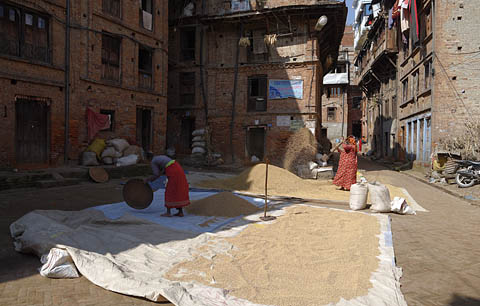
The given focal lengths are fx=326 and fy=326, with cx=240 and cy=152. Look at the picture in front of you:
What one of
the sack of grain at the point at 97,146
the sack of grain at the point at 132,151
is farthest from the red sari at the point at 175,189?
the sack of grain at the point at 132,151

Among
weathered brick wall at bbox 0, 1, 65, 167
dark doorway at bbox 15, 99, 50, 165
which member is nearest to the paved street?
weathered brick wall at bbox 0, 1, 65, 167

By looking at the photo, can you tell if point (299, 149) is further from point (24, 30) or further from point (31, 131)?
point (24, 30)

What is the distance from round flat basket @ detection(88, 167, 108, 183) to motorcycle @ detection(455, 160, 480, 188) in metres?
12.4

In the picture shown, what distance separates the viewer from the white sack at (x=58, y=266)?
3.48 meters

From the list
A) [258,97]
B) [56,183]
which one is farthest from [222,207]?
[258,97]

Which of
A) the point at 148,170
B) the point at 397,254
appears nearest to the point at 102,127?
the point at 148,170

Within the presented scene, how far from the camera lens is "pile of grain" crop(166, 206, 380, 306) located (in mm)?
3186

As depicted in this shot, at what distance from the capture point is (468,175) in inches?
439

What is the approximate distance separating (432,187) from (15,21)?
632 inches

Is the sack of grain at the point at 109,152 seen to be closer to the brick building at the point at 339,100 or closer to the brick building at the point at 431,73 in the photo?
the brick building at the point at 431,73

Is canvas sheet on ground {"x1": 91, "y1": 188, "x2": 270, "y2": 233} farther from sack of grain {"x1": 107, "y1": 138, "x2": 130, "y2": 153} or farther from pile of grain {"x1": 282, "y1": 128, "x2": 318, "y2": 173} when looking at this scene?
pile of grain {"x1": 282, "y1": 128, "x2": 318, "y2": 173}

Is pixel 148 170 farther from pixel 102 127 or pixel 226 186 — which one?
pixel 226 186

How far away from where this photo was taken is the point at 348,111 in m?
37.7

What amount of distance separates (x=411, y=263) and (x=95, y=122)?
12.4m
